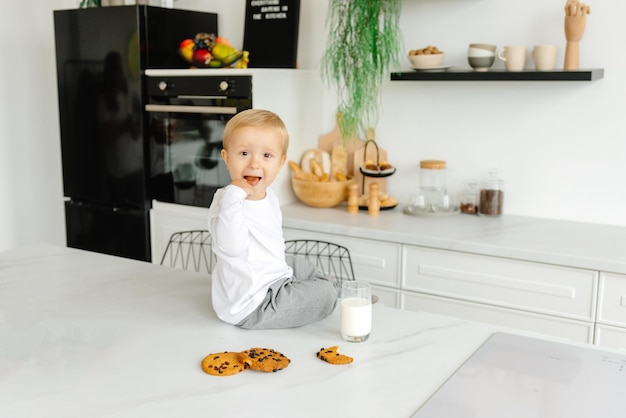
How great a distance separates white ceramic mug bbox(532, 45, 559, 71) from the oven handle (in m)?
1.29

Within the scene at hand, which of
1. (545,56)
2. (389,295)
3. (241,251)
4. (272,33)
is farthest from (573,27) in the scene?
(241,251)

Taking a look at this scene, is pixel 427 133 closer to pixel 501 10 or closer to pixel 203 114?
pixel 501 10

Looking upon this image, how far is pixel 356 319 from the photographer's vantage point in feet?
5.05

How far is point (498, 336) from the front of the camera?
1.59m

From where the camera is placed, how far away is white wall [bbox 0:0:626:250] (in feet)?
9.47

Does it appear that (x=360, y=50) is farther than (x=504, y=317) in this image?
Yes

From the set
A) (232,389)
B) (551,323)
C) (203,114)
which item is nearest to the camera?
(232,389)

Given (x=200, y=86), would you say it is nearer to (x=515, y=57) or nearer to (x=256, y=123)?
(x=515, y=57)

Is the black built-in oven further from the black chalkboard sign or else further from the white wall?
the white wall

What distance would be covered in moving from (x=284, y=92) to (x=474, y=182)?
0.97m

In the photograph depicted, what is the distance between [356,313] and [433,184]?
1.85 m

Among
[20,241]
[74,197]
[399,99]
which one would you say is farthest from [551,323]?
[20,241]

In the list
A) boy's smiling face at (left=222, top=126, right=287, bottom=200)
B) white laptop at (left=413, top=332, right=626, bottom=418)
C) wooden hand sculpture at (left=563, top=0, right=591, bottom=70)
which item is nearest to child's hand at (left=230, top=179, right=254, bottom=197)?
boy's smiling face at (left=222, top=126, right=287, bottom=200)

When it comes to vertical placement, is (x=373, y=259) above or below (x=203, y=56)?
below
